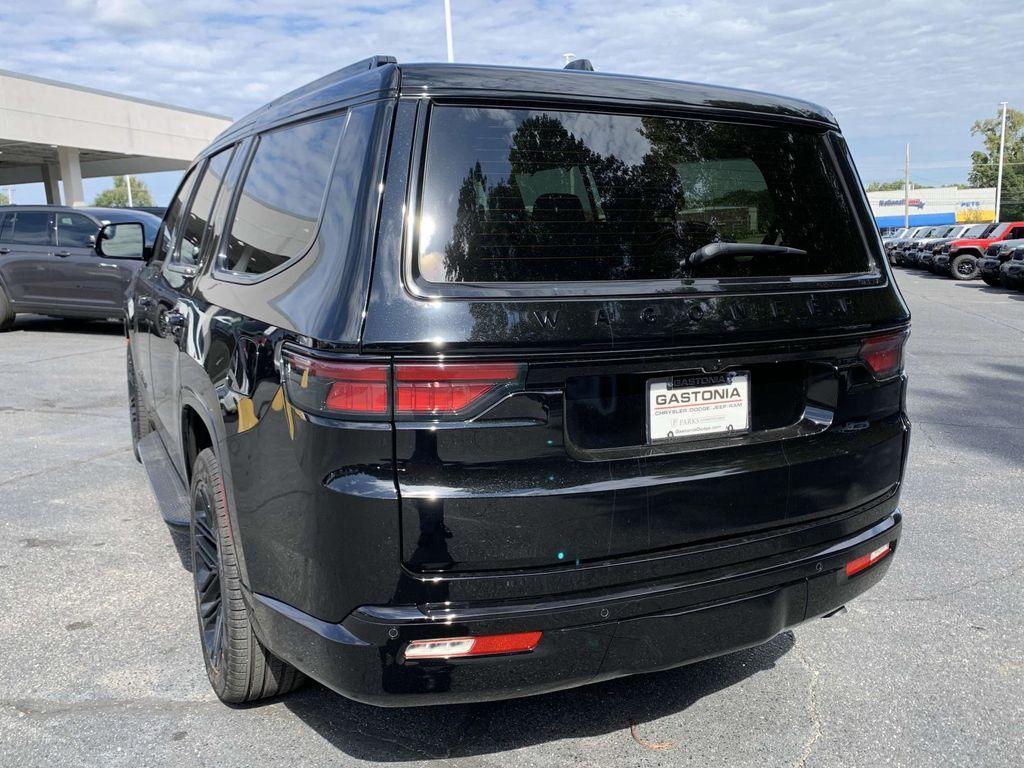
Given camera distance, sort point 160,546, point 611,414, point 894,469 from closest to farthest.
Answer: point 611,414 < point 894,469 < point 160,546

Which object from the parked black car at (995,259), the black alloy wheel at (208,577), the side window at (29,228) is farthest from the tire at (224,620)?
the parked black car at (995,259)

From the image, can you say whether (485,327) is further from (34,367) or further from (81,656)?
(34,367)

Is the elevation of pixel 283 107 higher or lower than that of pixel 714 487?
higher

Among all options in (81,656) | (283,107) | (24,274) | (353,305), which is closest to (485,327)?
(353,305)

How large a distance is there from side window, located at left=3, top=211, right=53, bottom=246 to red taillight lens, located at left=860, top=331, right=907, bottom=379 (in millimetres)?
12593

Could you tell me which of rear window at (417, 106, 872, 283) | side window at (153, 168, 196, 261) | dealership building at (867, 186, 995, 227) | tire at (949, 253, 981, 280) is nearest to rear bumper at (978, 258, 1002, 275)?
tire at (949, 253, 981, 280)

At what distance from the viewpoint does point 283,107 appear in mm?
3098

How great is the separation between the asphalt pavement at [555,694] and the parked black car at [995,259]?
64.2 feet

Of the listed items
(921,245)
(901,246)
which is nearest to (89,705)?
(921,245)

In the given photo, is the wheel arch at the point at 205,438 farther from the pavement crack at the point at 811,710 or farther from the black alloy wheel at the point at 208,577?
the pavement crack at the point at 811,710

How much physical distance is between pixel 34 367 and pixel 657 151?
9.45 metres

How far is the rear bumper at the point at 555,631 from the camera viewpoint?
2.20m

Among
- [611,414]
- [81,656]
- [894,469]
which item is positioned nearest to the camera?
[611,414]

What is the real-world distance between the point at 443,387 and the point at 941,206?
90956 mm
